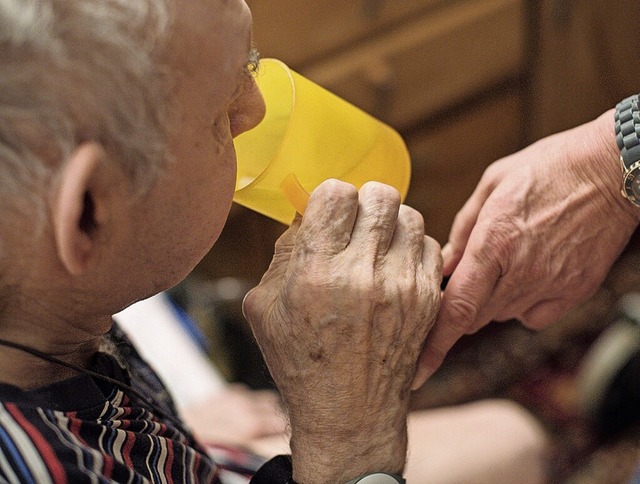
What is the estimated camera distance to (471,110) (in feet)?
6.99

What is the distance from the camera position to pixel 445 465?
1164 mm

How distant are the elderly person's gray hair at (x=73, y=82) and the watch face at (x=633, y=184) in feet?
1.77

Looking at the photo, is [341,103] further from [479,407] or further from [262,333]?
[479,407]

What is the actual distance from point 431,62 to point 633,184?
1.10 metres

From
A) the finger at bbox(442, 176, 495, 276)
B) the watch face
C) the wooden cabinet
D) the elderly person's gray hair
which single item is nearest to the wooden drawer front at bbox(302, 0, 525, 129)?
the wooden cabinet

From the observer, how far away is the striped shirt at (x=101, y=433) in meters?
0.64

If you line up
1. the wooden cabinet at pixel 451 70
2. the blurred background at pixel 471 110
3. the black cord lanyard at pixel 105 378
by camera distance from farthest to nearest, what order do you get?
1. the wooden cabinet at pixel 451 70
2. the blurred background at pixel 471 110
3. the black cord lanyard at pixel 105 378

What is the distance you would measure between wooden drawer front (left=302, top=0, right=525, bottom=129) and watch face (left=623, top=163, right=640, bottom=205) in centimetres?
101

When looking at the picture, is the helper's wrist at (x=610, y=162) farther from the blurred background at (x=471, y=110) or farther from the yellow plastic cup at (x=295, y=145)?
the blurred background at (x=471, y=110)

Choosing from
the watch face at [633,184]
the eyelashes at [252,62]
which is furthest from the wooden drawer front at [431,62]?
the eyelashes at [252,62]

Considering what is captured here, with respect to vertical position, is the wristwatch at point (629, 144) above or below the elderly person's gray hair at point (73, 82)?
below

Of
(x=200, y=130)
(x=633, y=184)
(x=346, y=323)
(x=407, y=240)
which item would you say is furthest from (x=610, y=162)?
(x=200, y=130)

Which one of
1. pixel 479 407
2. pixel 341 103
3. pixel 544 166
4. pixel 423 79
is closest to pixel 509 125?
pixel 423 79

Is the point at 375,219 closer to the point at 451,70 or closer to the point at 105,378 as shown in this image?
the point at 105,378
